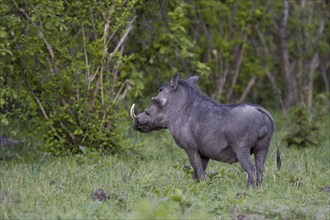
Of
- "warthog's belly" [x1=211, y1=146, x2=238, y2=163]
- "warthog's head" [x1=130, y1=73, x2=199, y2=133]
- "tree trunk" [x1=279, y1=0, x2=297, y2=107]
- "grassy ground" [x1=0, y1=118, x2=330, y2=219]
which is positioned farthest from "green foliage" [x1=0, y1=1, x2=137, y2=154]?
"tree trunk" [x1=279, y1=0, x2=297, y2=107]

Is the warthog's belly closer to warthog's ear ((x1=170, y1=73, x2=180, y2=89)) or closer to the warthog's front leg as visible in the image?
the warthog's front leg

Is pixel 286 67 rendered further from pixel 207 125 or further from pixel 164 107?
pixel 207 125

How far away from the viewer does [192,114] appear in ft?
25.6

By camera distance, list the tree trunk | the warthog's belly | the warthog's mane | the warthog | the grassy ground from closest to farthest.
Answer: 1. the grassy ground
2. the warthog
3. the warthog's belly
4. the warthog's mane
5. the tree trunk

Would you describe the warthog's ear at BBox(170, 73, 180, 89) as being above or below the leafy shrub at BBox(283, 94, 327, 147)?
above

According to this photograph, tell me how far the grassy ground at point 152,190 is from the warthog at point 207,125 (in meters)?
0.26

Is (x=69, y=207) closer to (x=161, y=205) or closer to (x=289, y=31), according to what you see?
(x=161, y=205)

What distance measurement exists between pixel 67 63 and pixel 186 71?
4.91 m

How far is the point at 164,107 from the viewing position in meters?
7.96

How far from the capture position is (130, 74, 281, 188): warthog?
24.4ft

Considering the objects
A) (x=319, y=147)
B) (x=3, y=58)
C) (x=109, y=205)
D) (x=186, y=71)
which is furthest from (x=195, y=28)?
(x=109, y=205)

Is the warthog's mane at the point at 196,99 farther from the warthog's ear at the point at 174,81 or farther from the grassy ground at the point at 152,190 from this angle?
the grassy ground at the point at 152,190

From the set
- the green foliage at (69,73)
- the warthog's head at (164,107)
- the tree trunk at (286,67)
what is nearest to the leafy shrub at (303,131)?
the green foliage at (69,73)

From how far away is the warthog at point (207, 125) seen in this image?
7.45m
